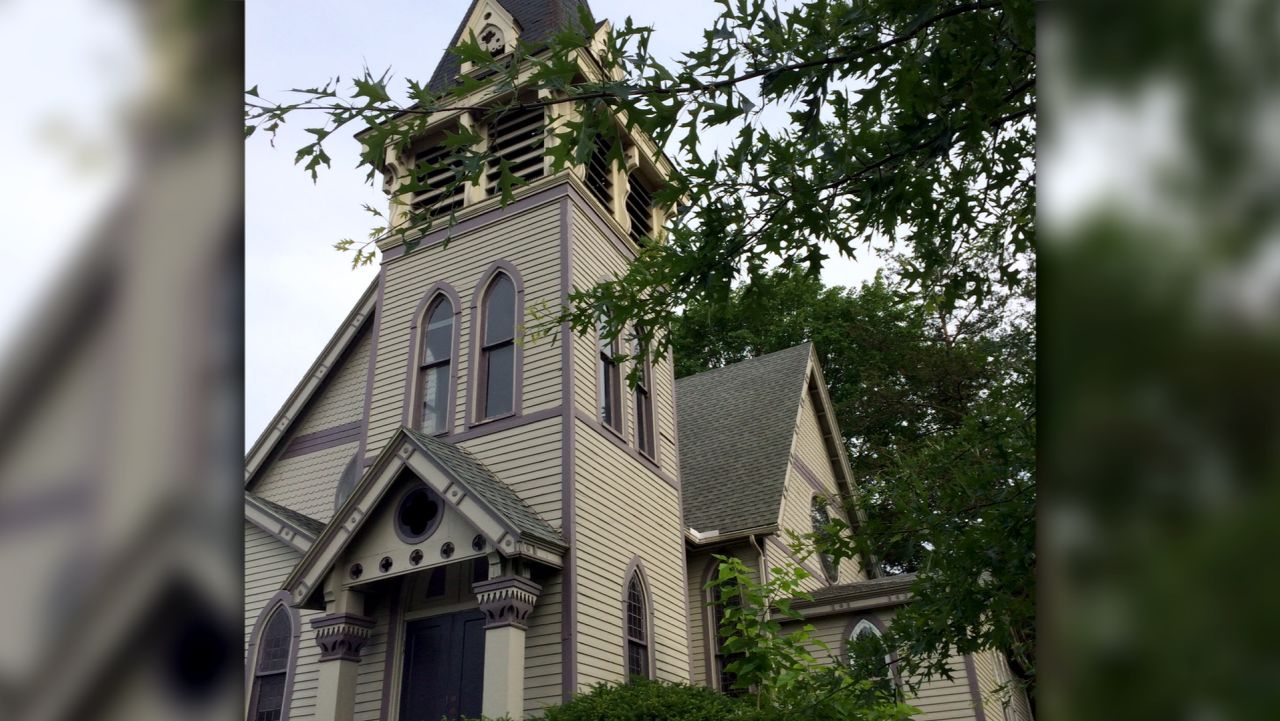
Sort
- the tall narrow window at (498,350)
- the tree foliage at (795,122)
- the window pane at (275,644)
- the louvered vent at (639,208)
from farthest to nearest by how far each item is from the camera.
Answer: the louvered vent at (639,208) < the window pane at (275,644) < the tall narrow window at (498,350) < the tree foliage at (795,122)

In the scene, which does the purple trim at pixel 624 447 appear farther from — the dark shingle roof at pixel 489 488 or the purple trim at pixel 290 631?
the purple trim at pixel 290 631

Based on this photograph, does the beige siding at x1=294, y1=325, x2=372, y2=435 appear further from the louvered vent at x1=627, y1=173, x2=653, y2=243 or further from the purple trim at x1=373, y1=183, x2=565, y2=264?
the louvered vent at x1=627, y1=173, x2=653, y2=243

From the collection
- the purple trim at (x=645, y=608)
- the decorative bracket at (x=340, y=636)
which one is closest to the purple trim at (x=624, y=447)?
the purple trim at (x=645, y=608)

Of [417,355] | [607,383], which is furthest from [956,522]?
[417,355]

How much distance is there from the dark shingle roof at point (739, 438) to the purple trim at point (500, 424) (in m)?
5.41

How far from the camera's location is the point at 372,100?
3.64 m

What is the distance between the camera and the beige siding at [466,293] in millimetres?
12578

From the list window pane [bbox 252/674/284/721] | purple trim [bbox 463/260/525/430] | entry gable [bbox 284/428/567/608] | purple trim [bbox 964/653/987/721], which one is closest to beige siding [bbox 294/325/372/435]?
purple trim [bbox 463/260/525/430]

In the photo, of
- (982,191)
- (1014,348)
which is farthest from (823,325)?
(982,191)

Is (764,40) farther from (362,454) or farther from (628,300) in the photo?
(362,454)

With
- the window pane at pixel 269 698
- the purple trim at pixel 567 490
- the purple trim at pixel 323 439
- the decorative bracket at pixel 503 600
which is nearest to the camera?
the decorative bracket at pixel 503 600
